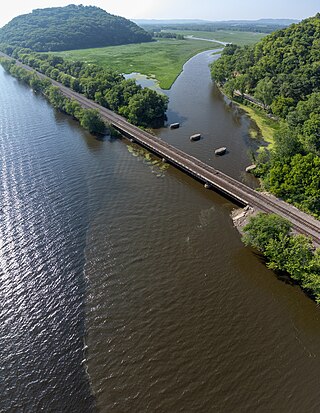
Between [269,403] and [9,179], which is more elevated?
[9,179]

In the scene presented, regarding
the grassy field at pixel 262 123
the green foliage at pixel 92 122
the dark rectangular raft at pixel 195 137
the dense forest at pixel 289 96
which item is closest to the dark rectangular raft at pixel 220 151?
the dark rectangular raft at pixel 195 137

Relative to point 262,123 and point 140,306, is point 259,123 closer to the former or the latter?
point 262,123

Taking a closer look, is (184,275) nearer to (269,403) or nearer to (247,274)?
(247,274)

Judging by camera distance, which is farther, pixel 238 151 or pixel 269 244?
pixel 238 151

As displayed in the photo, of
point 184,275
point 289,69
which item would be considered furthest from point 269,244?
point 289,69

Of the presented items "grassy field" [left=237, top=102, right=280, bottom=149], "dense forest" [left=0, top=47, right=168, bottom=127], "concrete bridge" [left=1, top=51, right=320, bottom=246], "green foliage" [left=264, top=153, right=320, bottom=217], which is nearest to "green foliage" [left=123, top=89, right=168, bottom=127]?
"dense forest" [left=0, top=47, right=168, bottom=127]

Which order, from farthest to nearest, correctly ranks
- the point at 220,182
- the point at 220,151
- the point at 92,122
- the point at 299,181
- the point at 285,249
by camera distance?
1. the point at 92,122
2. the point at 220,151
3. the point at 220,182
4. the point at 299,181
5. the point at 285,249

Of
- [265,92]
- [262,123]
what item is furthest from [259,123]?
[265,92]
